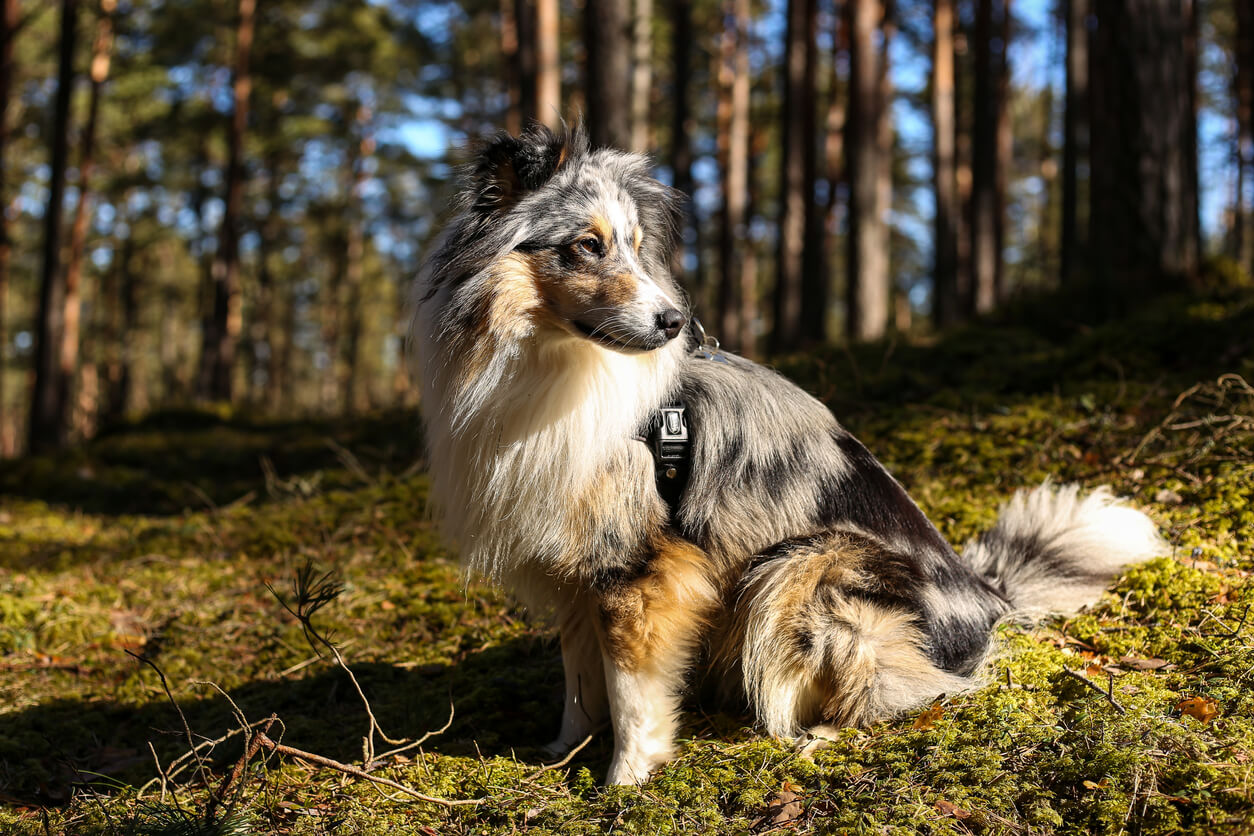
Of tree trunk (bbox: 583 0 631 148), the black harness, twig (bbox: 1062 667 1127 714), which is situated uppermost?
tree trunk (bbox: 583 0 631 148)

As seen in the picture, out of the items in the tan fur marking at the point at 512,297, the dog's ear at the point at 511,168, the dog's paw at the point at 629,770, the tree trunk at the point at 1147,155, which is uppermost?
the tree trunk at the point at 1147,155

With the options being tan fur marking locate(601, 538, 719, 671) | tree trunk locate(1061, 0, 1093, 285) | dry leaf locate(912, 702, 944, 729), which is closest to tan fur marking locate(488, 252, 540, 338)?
tan fur marking locate(601, 538, 719, 671)

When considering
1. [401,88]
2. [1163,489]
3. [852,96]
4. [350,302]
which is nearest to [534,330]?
[1163,489]

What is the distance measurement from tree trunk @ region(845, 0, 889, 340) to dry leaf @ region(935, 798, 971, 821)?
9.11 meters

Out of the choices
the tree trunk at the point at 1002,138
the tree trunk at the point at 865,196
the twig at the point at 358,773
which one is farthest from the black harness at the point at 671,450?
the tree trunk at the point at 1002,138

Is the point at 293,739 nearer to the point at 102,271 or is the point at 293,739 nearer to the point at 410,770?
the point at 410,770

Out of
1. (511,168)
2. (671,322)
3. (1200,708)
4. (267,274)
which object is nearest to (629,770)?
(671,322)

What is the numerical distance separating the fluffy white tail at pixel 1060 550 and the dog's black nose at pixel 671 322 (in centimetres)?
180

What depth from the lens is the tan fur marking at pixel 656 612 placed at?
Result: 3.12 metres

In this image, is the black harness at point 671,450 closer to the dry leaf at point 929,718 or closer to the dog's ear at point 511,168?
the dog's ear at point 511,168

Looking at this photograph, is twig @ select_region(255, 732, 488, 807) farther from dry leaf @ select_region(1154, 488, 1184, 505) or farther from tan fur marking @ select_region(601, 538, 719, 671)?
dry leaf @ select_region(1154, 488, 1184, 505)

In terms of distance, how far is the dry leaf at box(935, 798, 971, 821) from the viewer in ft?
8.34

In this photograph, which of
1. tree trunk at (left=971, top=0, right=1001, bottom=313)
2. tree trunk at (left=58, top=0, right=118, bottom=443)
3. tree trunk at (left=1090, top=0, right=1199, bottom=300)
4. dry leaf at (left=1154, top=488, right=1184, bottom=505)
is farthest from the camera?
tree trunk at (left=58, top=0, right=118, bottom=443)

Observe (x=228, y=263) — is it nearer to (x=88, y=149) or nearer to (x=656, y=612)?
(x=88, y=149)
